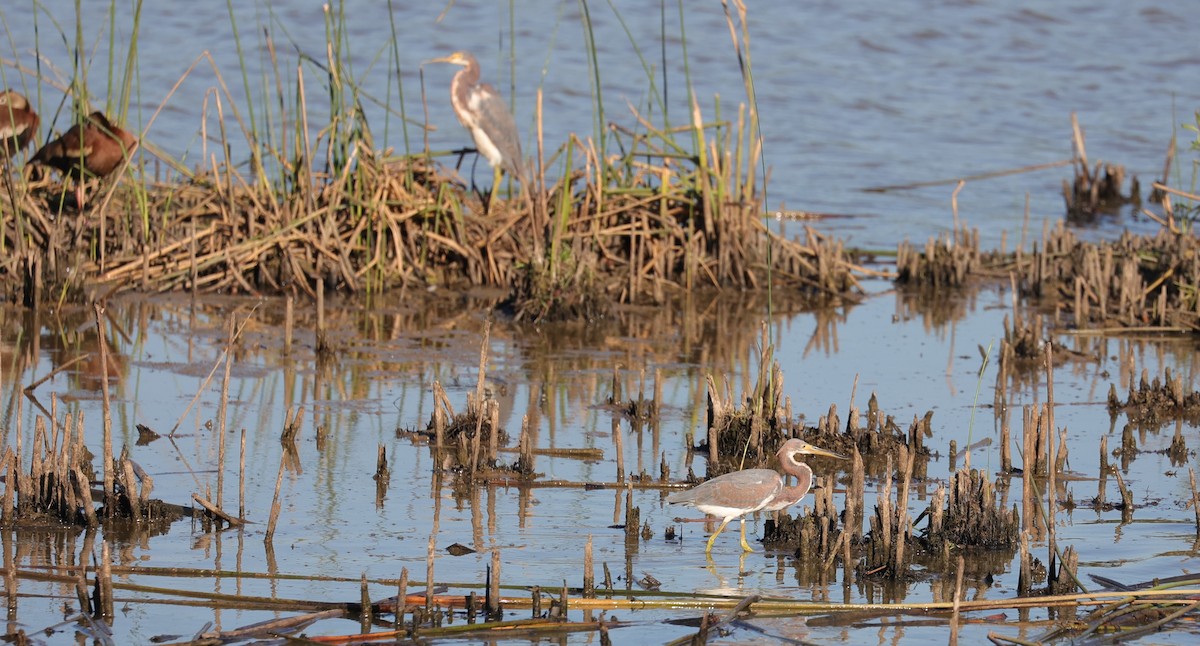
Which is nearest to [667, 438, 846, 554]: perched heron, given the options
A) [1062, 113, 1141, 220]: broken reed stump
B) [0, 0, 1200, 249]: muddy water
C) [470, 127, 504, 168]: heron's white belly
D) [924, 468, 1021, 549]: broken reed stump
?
[924, 468, 1021, 549]: broken reed stump

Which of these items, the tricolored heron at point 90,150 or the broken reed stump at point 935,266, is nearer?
the tricolored heron at point 90,150

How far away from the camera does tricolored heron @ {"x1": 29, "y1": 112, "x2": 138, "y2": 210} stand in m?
9.85

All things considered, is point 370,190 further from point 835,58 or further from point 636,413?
point 835,58

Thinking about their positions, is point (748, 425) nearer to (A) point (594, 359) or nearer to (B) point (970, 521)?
(B) point (970, 521)

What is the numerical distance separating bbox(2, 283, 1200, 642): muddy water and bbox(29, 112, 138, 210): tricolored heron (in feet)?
3.00

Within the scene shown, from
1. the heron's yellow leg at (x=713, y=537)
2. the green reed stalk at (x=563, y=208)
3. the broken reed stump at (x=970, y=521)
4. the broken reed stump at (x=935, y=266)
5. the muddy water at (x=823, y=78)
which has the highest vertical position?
the muddy water at (x=823, y=78)

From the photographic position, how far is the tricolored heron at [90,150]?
32.3ft

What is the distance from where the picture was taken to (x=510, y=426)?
24.4ft

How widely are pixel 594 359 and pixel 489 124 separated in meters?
3.37

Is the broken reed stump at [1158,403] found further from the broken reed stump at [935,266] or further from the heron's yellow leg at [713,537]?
the broken reed stump at [935,266]

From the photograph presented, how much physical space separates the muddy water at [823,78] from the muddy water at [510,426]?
4.11 m

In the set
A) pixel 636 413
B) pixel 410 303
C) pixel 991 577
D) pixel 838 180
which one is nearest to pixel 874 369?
pixel 636 413

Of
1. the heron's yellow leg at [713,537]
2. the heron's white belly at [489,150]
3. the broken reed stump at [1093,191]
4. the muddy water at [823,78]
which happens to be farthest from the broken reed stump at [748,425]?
the broken reed stump at [1093,191]

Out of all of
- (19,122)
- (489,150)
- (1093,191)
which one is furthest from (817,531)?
(1093,191)
